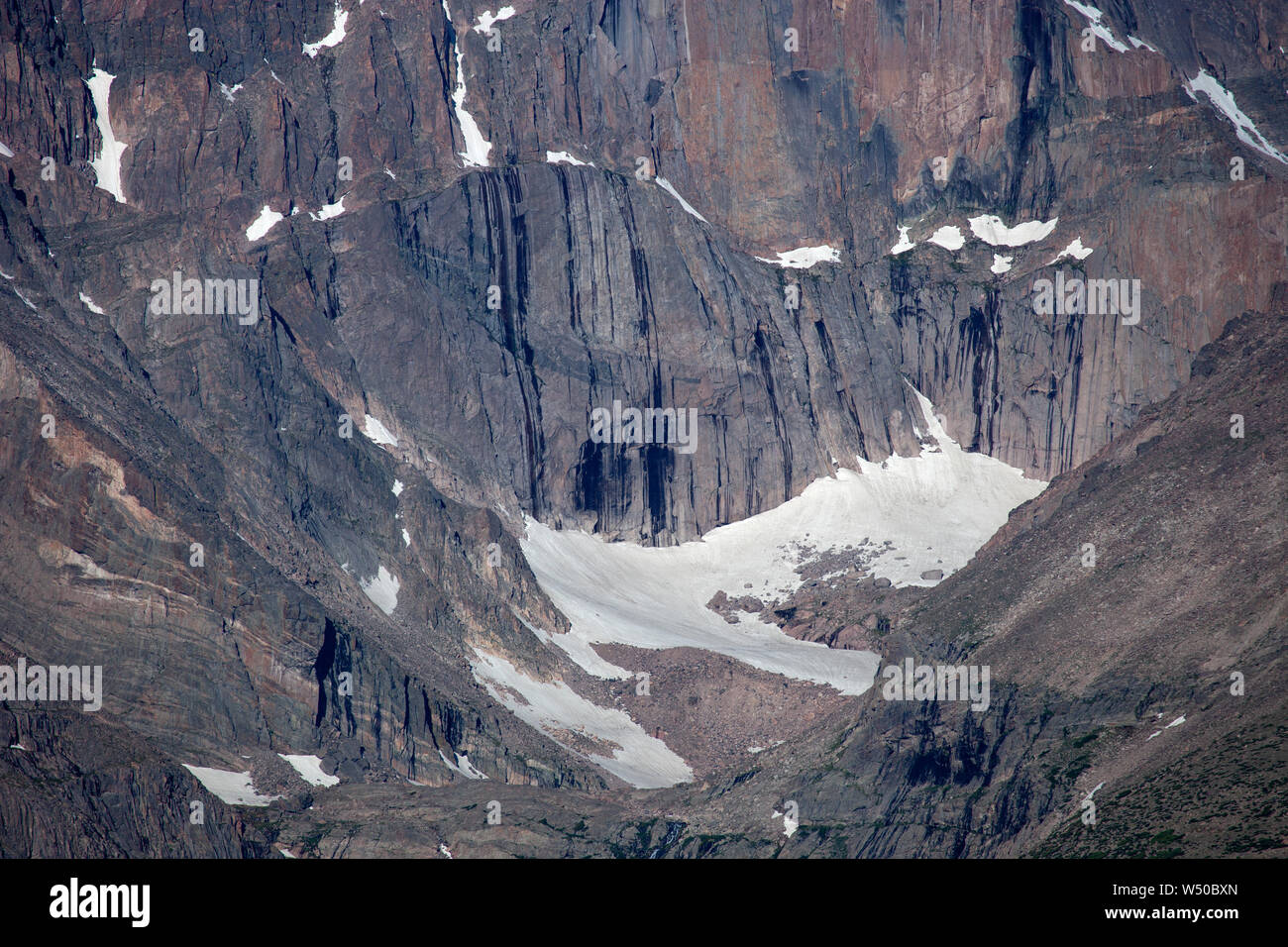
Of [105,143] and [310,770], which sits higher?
[105,143]

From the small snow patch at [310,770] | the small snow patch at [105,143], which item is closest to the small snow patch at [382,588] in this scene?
the small snow patch at [310,770]

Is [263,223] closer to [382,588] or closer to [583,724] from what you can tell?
[382,588]

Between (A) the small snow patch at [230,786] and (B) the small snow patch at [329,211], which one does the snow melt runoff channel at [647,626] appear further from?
(B) the small snow patch at [329,211]

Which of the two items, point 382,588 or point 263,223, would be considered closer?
point 382,588

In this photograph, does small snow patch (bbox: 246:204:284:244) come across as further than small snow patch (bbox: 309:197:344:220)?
No

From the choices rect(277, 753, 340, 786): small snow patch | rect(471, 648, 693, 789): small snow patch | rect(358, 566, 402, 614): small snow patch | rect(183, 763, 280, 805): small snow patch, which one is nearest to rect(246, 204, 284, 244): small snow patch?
rect(358, 566, 402, 614): small snow patch

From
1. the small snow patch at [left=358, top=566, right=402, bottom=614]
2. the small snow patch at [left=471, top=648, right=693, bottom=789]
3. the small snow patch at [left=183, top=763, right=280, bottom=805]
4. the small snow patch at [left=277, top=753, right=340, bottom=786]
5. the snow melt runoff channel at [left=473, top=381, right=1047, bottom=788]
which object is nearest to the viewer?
the small snow patch at [left=183, top=763, right=280, bottom=805]

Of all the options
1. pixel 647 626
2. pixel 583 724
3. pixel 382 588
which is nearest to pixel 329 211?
pixel 382 588

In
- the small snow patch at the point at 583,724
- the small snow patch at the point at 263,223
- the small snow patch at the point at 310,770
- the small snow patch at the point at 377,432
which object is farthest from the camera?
the small snow patch at the point at 263,223

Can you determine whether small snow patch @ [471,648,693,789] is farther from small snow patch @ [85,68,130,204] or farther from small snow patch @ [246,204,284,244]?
small snow patch @ [85,68,130,204]

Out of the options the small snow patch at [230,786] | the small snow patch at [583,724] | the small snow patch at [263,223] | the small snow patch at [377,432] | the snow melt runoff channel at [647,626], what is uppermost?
the small snow patch at [263,223]
